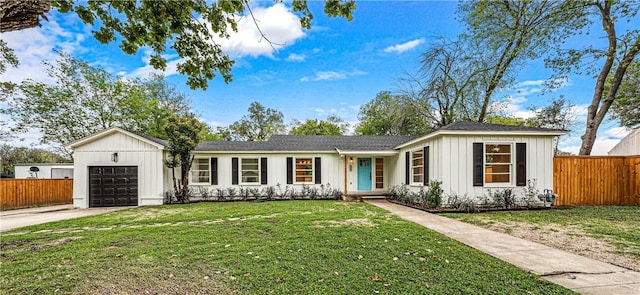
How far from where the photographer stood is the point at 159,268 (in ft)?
11.0

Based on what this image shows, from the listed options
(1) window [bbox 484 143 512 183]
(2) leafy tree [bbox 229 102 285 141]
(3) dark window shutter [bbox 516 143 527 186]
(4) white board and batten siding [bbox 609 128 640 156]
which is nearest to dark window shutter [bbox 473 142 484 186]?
(1) window [bbox 484 143 512 183]

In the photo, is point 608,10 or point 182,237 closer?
point 182,237

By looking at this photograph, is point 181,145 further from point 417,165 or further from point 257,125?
point 257,125

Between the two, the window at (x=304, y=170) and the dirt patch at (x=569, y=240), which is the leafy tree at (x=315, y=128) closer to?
the window at (x=304, y=170)

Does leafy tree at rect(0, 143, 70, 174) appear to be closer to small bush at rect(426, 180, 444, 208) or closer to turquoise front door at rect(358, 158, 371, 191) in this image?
turquoise front door at rect(358, 158, 371, 191)

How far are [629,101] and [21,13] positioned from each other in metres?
24.2

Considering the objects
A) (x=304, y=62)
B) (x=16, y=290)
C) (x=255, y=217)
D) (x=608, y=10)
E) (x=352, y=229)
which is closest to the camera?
(x=16, y=290)

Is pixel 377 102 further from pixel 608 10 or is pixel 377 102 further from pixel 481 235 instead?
pixel 481 235

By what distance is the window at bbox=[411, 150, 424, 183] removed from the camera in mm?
10156

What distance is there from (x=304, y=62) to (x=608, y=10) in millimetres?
14320

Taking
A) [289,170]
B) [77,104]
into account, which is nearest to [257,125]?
[77,104]

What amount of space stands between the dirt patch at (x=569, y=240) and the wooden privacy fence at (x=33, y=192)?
17.3 m

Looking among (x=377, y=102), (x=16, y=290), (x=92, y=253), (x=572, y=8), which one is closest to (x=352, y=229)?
(x=92, y=253)

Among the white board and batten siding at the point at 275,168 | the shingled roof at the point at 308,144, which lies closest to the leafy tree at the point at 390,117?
the shingled roof at the point at 308,144
